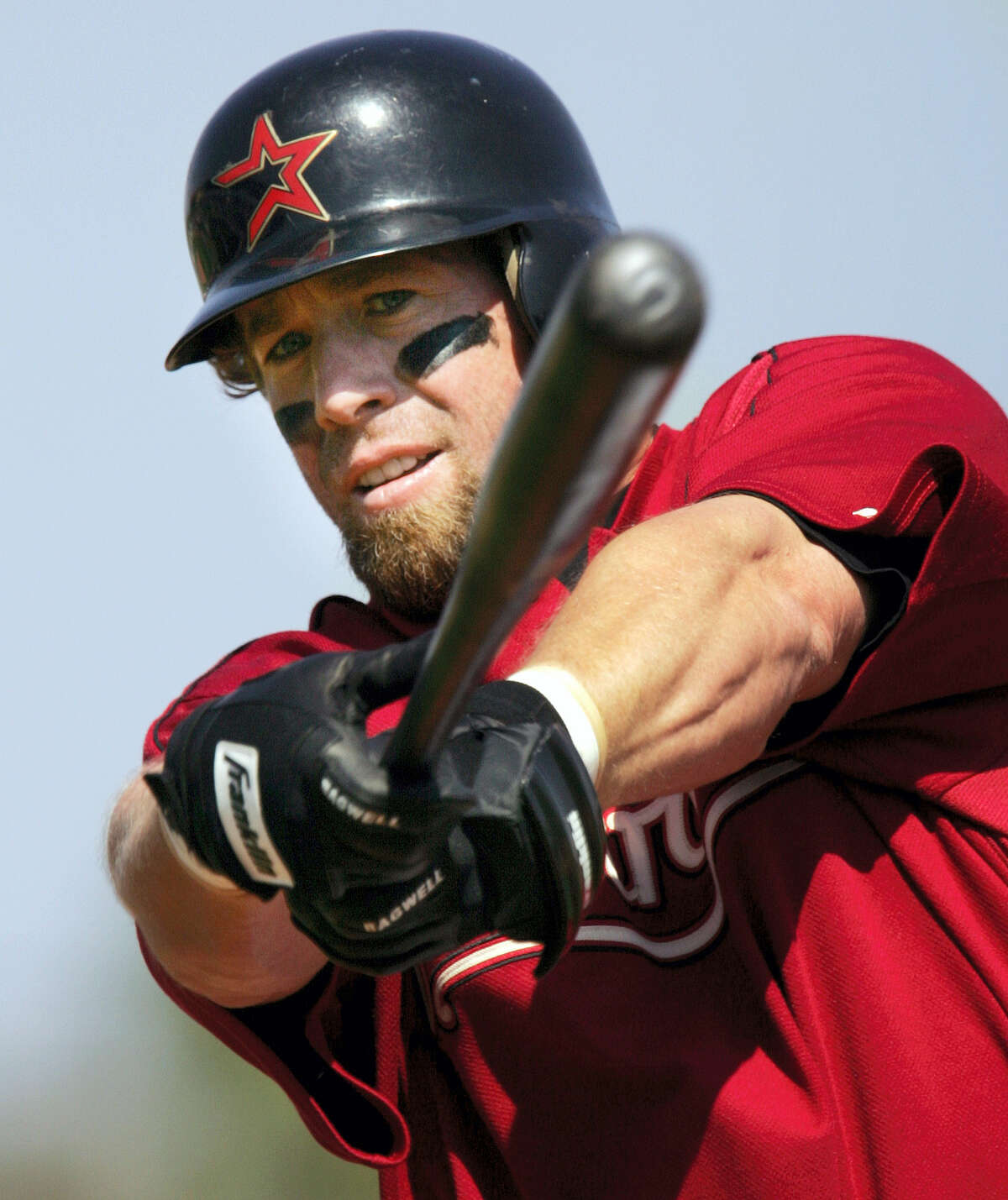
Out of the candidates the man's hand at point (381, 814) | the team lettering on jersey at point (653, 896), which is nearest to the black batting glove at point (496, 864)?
the man's hand at point (381, 814)

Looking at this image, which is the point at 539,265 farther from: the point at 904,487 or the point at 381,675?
the point at 381,675

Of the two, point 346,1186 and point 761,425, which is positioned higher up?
point 761,425

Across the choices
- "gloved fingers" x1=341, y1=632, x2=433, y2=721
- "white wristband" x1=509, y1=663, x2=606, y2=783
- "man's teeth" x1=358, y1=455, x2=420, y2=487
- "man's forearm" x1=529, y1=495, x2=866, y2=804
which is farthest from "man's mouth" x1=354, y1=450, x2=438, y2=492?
"gloved fingers" x1=341, y1=632, x2=433, y2=721

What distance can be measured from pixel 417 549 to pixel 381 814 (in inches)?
69.4

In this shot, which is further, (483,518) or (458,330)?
(458,330)

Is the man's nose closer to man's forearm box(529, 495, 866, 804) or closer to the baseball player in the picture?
the baseball player

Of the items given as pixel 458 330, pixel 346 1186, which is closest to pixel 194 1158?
pixel 346 1186

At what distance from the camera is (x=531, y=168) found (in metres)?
3.56

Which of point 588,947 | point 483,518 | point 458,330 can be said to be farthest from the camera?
point 458,330

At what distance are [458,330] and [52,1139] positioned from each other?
18.3 m

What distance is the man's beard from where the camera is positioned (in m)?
3.21

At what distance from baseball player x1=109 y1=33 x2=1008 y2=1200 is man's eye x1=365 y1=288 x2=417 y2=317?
1 cm

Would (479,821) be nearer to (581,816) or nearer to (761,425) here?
(581,816)

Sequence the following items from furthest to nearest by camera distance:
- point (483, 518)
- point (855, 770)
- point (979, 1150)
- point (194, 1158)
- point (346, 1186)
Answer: point (194, 1158) → point (346, 1186) → point (855, 770) → point (979, 1150) → point (483, 518)
